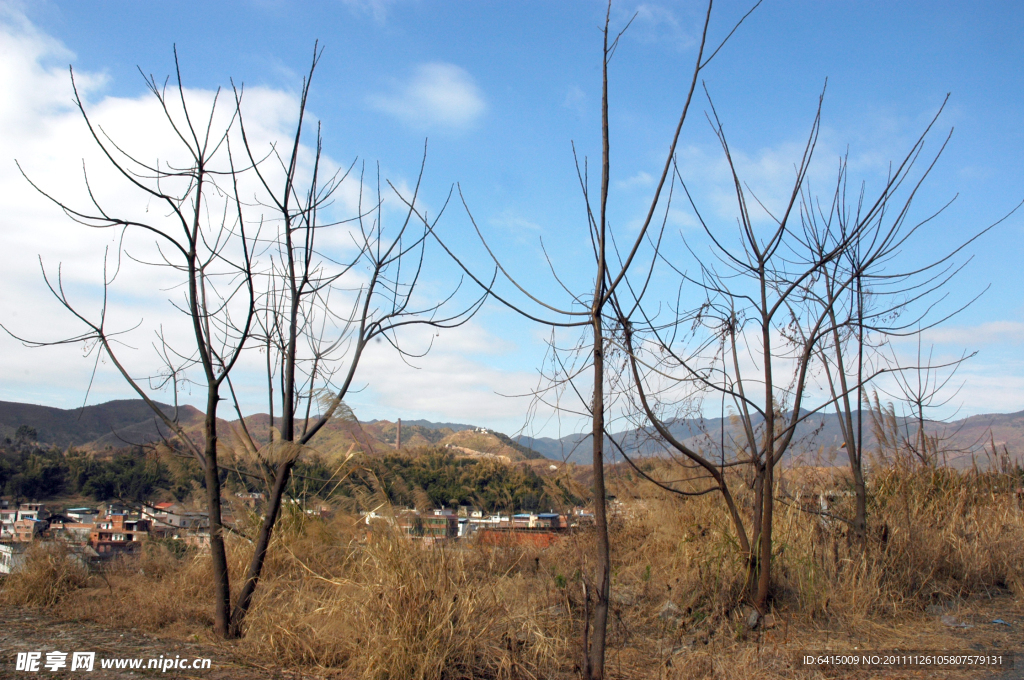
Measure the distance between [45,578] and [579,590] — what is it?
448 centimetres

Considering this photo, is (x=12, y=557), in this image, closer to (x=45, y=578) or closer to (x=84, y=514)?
(x=45, y=578)

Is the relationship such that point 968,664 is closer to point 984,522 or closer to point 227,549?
point 984,522

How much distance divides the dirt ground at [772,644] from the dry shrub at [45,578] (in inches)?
8.1

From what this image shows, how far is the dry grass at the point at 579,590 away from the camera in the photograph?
3.38 meters

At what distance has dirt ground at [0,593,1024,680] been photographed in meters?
3.22

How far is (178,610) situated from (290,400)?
1907 mm

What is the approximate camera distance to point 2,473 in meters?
9.08

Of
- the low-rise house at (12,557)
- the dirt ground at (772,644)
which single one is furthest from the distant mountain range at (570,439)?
the dirt ground at (772,644)

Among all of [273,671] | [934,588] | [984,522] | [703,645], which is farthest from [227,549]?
[984,522]

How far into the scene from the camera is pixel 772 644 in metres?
3.94

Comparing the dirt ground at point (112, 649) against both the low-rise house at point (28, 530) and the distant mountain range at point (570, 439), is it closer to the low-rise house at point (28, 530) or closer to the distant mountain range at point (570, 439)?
the distant mountain range at point (570, 439)

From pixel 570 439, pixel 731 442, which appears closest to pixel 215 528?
pixel 570 439

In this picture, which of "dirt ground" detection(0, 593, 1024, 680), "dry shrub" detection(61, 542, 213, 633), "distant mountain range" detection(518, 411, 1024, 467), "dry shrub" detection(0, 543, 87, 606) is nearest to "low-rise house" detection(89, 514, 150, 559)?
"dry shrub" detection(61, 542, 213, 633)

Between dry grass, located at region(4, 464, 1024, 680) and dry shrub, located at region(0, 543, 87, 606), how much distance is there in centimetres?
2
